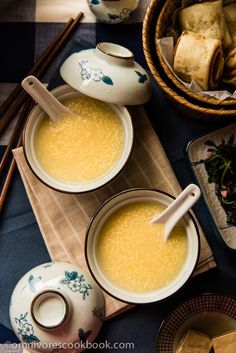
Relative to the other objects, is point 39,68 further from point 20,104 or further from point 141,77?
point 141,77


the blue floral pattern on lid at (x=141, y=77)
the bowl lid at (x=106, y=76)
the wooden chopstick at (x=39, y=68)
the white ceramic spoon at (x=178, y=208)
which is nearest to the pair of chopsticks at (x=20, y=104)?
the wooden chopstick at (x=39, y=68)

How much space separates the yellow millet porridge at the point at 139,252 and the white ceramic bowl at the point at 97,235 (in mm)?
13

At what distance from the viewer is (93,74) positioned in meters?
1.28

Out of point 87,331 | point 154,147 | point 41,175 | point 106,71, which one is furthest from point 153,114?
point 87,331

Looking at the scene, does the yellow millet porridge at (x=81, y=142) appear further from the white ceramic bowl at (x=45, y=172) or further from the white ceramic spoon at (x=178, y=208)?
the white ceramic spoon at (x=178, y=208)

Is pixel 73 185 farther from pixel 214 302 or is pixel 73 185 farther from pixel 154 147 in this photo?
pixel 214 302

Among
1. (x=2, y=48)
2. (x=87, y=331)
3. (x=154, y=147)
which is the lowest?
(x=87, y=331)

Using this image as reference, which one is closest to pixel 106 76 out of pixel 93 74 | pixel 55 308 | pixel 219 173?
pixel 93 74

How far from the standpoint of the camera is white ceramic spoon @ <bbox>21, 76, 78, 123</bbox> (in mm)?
1278

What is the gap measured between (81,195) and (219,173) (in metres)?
0.33

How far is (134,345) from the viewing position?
4.54 feet

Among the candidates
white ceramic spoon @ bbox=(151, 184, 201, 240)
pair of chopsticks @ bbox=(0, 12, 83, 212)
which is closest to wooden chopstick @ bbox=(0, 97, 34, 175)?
pair of chopsticks @ bbox=(0, 12, 83, 212)

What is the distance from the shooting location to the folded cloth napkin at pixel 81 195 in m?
1.38

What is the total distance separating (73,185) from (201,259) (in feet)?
1.12
